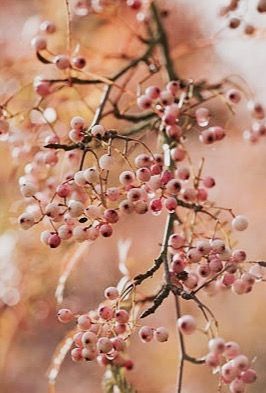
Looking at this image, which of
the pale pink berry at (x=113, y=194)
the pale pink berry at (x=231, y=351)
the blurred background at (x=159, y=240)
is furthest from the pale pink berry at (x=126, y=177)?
the blurred background at (x=159, y=240)

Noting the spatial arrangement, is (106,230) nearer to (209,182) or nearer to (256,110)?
(209,182)

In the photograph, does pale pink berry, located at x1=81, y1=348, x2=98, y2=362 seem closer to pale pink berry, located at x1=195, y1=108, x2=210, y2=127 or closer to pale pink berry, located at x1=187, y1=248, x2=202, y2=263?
pale pink berry, located at x1=187, y1=248, x2=202, y2=263

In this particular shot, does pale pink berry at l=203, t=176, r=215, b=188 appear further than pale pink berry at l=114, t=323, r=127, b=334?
Yes

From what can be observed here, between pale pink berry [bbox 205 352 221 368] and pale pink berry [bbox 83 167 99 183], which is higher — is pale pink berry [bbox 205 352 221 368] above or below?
below

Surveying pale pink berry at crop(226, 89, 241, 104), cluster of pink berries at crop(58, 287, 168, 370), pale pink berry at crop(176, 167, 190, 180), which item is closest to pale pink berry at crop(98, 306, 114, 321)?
cluster of pink berries at crop(58, 287, 168, 370)

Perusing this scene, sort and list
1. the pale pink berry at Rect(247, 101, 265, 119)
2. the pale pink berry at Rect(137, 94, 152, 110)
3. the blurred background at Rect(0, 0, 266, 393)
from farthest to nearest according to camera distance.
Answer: the blurred background at Rect(0, 0, 266, 393) → the pale pink berry at Rect(247, 101, 265, 119) → the pale pink berry at Rect(137, 94, 152, 110)

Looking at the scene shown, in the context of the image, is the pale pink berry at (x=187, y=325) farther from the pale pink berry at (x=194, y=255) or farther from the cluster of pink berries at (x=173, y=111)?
the cluster of pink berries at (x=173, y=111)

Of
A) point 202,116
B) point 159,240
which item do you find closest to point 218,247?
point 202,116

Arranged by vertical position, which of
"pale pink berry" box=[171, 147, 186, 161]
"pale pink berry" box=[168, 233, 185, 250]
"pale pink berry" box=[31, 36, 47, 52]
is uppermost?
"pale pink berry" box=[31, 36, 47, 52]
